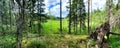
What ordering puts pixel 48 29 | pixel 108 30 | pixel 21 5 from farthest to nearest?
pixel 48 29
pixel 21 5
pixel 108 30

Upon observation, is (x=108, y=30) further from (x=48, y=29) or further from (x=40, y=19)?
(x=48, y=29)

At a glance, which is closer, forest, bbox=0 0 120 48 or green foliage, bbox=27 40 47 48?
forest, bbox=0 0 120 48

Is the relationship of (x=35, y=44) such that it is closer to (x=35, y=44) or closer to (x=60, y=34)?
(x=35, y=44)

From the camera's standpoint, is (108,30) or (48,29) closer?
(108,30)

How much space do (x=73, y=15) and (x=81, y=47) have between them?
4034cm

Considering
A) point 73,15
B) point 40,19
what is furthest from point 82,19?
point 40,19

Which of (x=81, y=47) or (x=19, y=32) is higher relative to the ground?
(x=19, y=32)

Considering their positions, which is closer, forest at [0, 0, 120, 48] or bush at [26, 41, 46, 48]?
forest at [0, 0, 120, 48]

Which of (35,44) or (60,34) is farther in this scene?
(60,34)

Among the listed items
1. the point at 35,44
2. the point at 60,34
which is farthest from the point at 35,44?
the point at 60,34

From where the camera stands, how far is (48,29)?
286ft

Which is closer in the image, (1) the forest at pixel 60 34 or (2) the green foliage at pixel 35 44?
(1) the forest at pixel 60 34

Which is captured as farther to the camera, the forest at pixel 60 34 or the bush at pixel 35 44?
the bush at pixel 35 44

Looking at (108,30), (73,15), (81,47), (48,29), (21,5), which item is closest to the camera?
A: (108,30)
